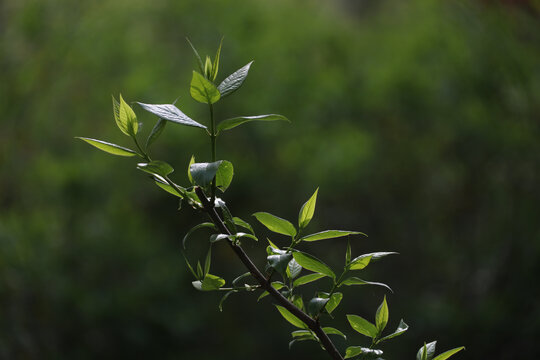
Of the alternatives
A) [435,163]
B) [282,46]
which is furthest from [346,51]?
[435,163]

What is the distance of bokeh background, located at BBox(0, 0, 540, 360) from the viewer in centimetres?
204

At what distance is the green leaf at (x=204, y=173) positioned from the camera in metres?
0.33

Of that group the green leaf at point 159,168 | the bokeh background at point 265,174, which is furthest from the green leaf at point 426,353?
the bokeh background at point 265,174

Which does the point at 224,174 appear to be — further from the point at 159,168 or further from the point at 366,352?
the point at 366,352

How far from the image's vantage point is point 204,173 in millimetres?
333

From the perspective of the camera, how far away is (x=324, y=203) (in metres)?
2.48

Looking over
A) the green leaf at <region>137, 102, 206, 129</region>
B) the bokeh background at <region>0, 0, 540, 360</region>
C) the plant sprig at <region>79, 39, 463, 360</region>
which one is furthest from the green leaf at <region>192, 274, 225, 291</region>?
the bokeh background at <region>0, 0, 540, 360</region>

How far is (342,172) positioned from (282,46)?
0.72 meters

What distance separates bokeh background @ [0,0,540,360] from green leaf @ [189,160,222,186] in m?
1.75

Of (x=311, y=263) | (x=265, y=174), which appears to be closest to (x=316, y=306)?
(x=311, y=263)

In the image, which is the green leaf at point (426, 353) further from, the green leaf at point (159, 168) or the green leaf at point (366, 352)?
the green leaf at point (159, 168)

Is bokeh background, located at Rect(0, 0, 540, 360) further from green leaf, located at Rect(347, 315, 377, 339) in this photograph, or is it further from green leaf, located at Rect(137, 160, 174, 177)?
green leaf, located at Rect(137, 160, 174, 177)

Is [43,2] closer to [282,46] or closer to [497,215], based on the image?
[282,46]

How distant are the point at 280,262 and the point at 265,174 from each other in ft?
6.97
